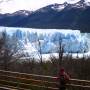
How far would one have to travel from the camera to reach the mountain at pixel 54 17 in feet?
545

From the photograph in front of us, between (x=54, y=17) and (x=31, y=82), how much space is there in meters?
172

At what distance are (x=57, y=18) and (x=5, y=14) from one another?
24.3 m

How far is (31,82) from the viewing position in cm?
1362

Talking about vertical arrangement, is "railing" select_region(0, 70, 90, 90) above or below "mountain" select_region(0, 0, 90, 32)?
below

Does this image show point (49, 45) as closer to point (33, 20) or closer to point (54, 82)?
point (54, 82)

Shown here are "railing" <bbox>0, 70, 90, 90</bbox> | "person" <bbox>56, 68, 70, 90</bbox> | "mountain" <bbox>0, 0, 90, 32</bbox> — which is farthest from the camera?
"mountain" <bbox>0, 0, 90, 32</bbox>

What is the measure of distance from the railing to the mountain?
141 m

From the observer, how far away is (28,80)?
13547mm

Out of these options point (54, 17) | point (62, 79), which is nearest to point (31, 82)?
point (62, 79)

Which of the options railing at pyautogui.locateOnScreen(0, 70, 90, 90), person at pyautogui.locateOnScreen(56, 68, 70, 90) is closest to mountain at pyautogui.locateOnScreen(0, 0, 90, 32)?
railing at pyautogui.locateOnScreen(0, 70, 90, 90)

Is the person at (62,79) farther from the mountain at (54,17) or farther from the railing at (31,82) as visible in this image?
the mountain at (54,17)

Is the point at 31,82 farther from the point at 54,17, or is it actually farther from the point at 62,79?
the point at 54,17

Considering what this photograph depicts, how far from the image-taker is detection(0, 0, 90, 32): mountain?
545ft

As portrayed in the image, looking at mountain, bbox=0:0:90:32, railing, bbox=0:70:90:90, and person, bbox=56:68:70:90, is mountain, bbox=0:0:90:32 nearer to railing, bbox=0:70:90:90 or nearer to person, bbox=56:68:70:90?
railing, bbox=0:70:90:90
